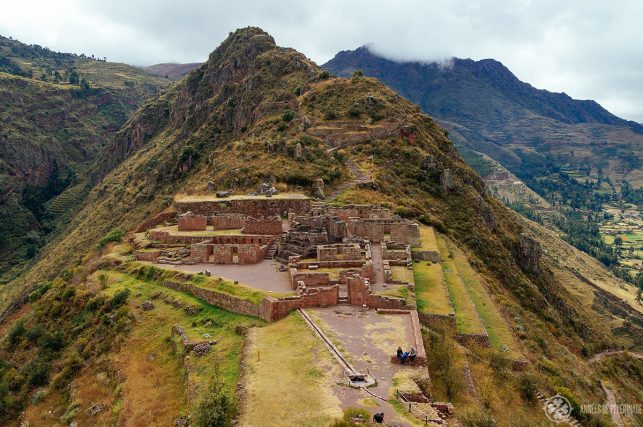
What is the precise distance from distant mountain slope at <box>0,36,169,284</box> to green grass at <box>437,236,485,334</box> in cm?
8693

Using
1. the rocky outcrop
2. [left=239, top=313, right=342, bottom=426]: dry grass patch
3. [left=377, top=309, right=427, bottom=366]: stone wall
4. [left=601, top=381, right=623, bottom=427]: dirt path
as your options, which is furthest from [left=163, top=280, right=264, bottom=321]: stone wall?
the rocky outcrop

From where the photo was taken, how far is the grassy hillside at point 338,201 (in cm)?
2372

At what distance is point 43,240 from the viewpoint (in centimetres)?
11088

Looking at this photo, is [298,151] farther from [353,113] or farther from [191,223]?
[191,223]

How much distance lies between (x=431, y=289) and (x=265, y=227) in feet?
43.9

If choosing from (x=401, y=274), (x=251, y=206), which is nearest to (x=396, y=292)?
(x=401, y=274)

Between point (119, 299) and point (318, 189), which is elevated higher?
point (318, 189)

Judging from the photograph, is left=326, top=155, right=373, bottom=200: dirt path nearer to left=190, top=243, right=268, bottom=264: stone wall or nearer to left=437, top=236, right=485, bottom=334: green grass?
left=437, top=236, right=485, bottom=334: green grass

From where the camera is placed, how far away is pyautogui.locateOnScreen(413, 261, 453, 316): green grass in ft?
85.9

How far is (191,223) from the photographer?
4091cm

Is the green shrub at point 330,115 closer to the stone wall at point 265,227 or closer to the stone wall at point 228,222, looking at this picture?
the stone wall at point 228,222

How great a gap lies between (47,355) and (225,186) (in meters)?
29.1

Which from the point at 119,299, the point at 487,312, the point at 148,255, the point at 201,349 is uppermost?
the point at 201,349

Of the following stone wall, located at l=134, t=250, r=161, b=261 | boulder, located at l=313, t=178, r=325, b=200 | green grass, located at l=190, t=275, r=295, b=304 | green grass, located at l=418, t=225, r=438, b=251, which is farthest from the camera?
boulder, located at l=313, t=178, r=325, b=200
